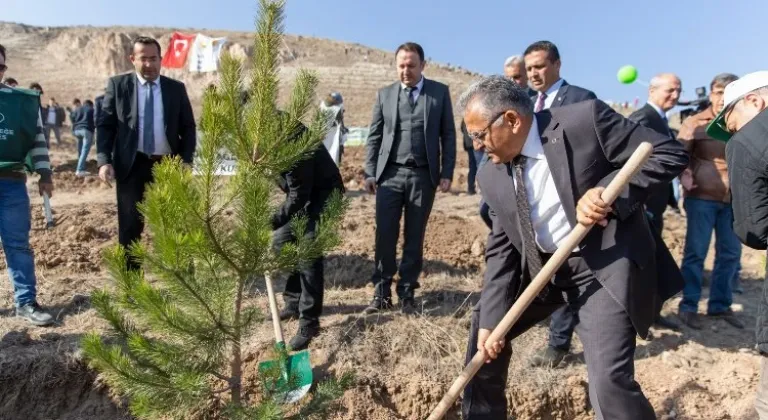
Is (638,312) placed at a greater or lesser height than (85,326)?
greater

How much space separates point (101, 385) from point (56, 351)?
0.36m

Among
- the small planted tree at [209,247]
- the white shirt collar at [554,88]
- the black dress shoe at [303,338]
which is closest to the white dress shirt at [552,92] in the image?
the white shirt collar at [554,88]

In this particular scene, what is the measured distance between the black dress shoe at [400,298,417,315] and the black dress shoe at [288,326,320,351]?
690 millimetres

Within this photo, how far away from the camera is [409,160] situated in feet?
12.4

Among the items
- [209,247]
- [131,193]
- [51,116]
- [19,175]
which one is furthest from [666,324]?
[51,116]

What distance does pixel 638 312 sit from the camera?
2.13 metres

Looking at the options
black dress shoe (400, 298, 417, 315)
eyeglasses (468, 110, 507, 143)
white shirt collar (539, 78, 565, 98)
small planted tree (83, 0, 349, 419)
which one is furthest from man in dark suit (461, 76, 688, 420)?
black dress shoe (400, 298, 417, 315)

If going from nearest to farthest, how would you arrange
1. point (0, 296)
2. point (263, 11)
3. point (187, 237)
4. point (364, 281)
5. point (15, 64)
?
point (187, 237)
point (263, 11)
point (0, 296)
point (364, 281)
point (15, 64)

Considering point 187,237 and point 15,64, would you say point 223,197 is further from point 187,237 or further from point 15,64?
point 15,64

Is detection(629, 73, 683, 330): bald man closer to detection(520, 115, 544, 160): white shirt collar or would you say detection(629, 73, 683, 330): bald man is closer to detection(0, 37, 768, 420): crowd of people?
detection(0, 37, 768, 420): crowd of people

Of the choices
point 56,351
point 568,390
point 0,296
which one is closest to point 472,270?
point 568,390

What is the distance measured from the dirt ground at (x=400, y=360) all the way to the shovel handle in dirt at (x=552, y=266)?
1.03 m

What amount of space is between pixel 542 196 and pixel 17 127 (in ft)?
10.6

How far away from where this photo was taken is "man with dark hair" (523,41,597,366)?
342 centimetres
